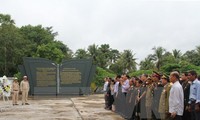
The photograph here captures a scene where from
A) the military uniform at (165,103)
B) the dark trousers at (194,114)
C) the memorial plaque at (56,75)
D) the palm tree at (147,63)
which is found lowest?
the dark trousers at (194,114)

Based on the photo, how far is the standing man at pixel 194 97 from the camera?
23.9 ft

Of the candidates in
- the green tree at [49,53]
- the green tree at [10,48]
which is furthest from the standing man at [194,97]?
the green tree at [49,53]

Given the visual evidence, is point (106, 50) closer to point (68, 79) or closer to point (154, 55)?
point (154, 55)

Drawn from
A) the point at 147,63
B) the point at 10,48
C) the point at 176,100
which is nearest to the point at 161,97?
the point at 176,100

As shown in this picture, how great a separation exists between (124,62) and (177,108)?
45834 mm

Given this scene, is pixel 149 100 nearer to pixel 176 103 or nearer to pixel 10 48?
pixel 176 103

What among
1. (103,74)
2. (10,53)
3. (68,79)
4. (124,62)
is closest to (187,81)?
(68,79)

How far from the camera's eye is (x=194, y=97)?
738 cm

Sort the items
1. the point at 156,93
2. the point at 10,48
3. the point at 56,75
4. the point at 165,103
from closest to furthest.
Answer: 1. the point at 165,103
2. the point at 156,93
3. the point at 56,75
4. the point at 10,48

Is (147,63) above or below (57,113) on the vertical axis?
above

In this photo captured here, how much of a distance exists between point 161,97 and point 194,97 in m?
0.73

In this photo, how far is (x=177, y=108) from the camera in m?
6.60

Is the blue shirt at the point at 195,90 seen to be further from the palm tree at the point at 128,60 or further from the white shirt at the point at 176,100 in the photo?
the palm tree at the point at 128,60

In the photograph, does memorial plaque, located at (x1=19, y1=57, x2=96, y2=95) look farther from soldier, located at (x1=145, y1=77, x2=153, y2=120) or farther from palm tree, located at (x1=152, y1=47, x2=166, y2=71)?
palm tree, located at (x1=152, y1=47, x2=166, y2=71)
